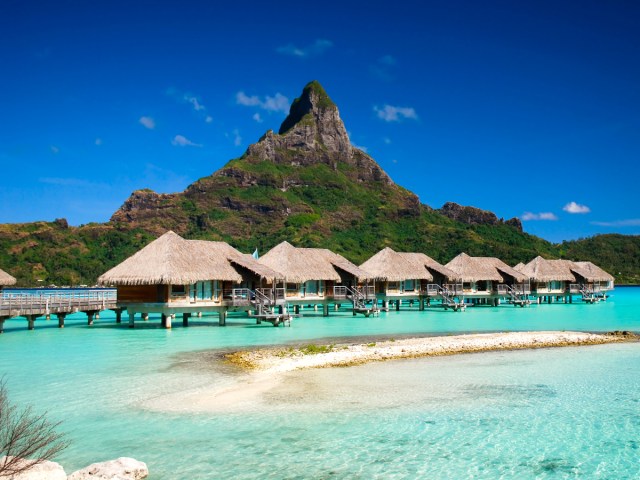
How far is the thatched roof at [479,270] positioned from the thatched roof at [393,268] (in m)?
5.71

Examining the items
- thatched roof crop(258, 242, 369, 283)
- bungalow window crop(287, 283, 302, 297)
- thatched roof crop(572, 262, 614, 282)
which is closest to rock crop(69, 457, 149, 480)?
thatched roof crop(258, 242, 369, 283)

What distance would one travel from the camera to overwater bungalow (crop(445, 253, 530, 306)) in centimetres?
5297

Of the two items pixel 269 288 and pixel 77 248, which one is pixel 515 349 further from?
pixel 77 248

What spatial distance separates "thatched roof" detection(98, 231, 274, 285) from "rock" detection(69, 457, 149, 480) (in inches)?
795

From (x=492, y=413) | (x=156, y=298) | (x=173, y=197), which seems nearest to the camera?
(x=492, y=413)

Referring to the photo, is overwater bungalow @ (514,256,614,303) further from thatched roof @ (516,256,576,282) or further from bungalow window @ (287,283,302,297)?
bungalow window @ (287,283,302,297)

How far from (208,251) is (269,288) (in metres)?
4.05

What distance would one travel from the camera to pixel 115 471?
7.71m

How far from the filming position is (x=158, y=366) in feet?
56.4

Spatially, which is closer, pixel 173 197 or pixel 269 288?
pixel 269 288

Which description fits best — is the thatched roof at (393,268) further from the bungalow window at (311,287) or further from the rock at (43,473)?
the rock at (43,473)

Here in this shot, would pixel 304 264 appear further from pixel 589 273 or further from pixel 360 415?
pixel 589 273

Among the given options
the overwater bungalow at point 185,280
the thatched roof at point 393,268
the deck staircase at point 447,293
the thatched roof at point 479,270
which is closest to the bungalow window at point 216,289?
the overwater bungalow at point 185,280

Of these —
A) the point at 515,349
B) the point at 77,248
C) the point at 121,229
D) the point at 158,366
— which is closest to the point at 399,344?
the point at 515,349
